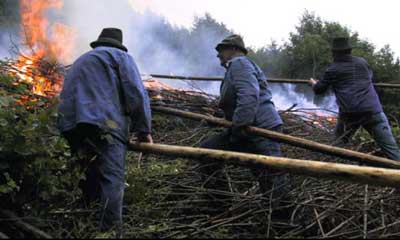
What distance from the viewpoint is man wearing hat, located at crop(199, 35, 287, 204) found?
405 centimetres

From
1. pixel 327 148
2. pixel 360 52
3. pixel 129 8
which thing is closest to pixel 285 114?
pixel 327 148

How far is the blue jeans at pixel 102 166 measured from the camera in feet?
10.3

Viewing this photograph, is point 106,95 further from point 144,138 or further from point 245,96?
point 245,96

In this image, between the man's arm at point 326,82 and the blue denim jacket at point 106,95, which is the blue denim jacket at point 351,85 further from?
the blue denim jacket at point 106,95

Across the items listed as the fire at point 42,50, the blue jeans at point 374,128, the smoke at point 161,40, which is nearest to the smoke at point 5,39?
the smoke at point 161,40

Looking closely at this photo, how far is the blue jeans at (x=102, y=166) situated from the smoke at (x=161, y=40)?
7625mm

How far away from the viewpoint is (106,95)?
3371 millimetres

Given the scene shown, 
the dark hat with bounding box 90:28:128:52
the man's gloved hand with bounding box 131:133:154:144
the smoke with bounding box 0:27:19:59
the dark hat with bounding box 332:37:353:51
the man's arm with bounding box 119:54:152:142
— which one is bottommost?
the man's gloved hand with bounding box 131:133:154:144

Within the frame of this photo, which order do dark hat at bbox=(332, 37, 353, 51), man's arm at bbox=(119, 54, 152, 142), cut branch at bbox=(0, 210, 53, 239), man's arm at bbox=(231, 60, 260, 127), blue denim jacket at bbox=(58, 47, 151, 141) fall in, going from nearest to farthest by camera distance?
cut branch at bbox=(0, 210, 53, 239), blue denim jacket at bbox=(58, 47, 151, 141), man's arm at bbox=(119, 54, 152, 142), man's arm at bbox=(231, 60, 260, 127), dark hat at bbox=(332, 37, 353, 51)

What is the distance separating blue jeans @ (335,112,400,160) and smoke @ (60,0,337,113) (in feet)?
20.8

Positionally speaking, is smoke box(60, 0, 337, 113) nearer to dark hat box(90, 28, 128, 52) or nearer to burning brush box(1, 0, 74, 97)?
burning brush box(1, 0, 74, 97)

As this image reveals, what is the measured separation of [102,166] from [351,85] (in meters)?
3.68

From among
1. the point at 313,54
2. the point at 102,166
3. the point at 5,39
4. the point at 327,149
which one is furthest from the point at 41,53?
the point at 313,54

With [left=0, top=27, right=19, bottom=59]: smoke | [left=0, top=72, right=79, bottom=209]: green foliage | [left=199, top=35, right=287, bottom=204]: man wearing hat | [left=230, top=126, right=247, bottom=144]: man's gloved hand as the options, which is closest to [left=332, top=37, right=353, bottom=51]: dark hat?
[left=199, top=35, right=287, bottom=204]: man wearing hat
